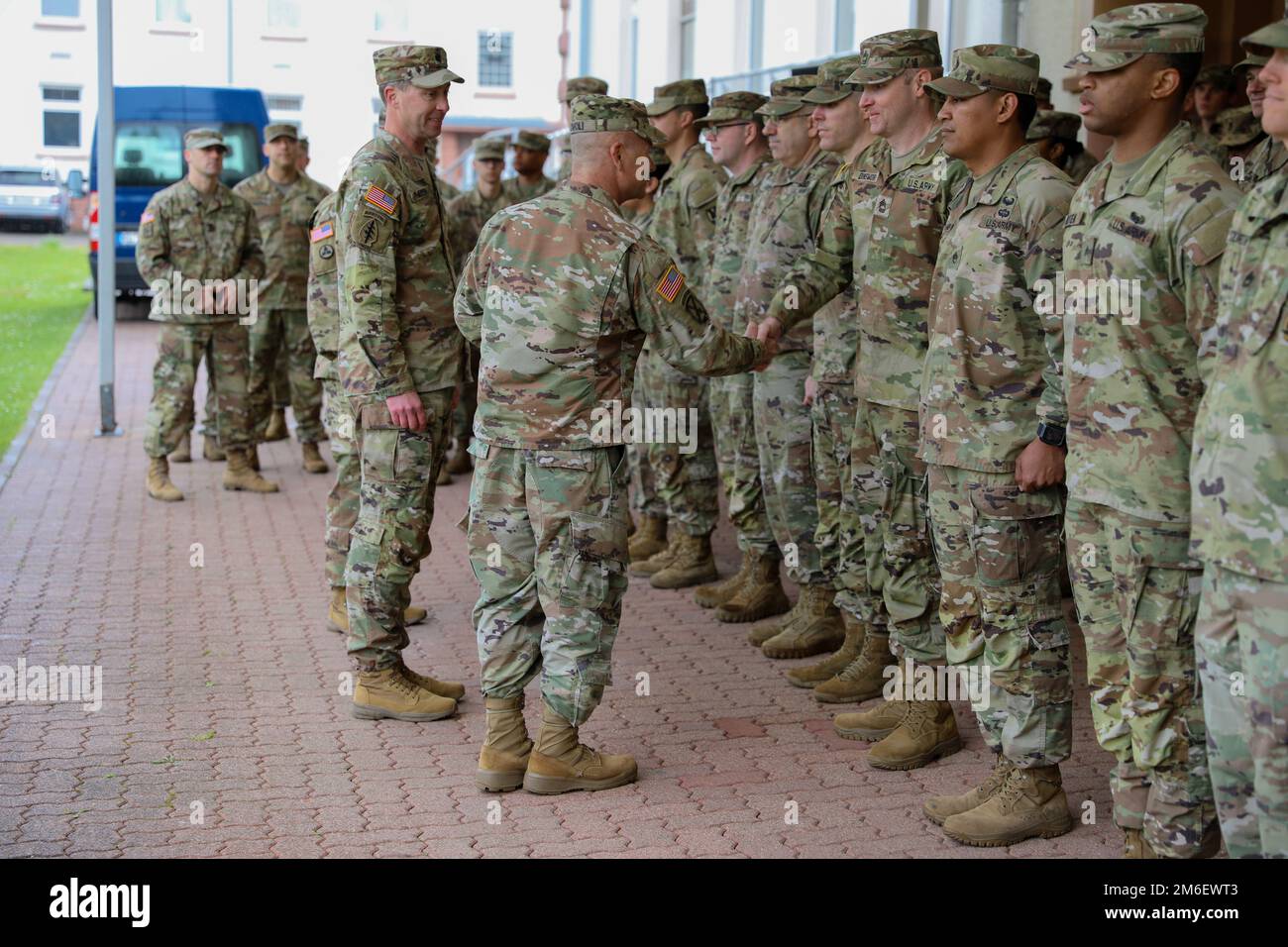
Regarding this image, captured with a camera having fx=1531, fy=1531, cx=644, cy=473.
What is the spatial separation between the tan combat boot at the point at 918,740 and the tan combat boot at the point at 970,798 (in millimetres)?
481

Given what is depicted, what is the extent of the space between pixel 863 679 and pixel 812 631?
749 mm

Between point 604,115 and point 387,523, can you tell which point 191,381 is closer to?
point 387,523

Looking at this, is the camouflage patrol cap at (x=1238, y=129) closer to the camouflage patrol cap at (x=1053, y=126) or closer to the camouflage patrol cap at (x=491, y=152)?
the camouflage patrol cap at (x=1053, y=126)

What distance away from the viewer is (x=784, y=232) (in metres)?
6.70

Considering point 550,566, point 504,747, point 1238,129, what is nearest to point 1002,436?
point 550,566

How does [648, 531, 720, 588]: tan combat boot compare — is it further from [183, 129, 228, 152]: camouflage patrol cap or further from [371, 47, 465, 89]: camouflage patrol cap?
[183, 129, 228, 152]: camouflage patrol cap

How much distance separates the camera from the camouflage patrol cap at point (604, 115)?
504 centimetres

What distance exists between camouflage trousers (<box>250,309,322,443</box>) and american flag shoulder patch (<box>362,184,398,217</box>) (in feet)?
18.1

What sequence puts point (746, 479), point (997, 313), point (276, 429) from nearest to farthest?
1. point (997, 313)
2. point (746, 479)
3. point (276, 429)

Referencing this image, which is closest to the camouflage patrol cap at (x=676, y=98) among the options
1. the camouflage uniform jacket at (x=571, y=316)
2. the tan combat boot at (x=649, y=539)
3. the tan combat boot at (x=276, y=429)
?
the tan combat boot at (x=649, y=539)

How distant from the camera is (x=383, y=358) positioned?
578cm

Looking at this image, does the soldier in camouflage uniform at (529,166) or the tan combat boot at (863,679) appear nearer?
the tan combat boot at (863,679)
